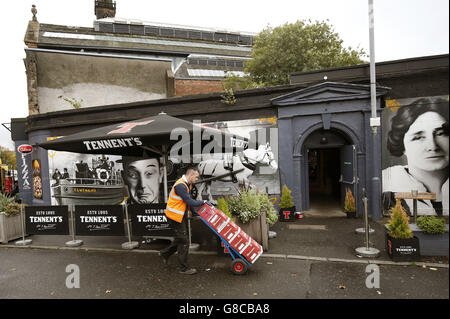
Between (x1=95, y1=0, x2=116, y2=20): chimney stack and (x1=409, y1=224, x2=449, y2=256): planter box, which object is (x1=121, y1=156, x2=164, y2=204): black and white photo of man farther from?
(x1=95, y1=0, x2=116, y2=20): chimney stack

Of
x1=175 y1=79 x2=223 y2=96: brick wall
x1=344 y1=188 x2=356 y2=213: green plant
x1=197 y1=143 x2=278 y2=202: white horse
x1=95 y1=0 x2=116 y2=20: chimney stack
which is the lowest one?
x1=344 y1=188 x2=356 y2=213: green plant

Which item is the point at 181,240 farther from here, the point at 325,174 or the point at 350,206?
the point at 325,174

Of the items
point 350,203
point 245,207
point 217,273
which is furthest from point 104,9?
point 217,273

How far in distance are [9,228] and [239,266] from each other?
7.21 m

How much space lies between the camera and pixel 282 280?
16.4ft

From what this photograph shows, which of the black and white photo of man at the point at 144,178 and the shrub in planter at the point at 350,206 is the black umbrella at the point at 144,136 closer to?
the shrub in planter at the point at 350,206

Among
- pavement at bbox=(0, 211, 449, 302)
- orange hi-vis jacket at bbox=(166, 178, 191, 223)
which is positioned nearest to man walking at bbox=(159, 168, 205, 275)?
orange hi-vis jacket at bbox=(166, 178, 191, 223)

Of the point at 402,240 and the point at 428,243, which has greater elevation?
the point at 402,240

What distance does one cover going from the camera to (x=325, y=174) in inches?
682

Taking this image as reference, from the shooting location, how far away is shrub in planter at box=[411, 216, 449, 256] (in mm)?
5453

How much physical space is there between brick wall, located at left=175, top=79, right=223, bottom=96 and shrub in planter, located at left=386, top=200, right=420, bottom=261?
21803mm

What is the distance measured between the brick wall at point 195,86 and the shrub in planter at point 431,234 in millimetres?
21931

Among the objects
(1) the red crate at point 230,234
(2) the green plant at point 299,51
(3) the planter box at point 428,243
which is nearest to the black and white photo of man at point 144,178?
(1) the red crate at point 230,234
